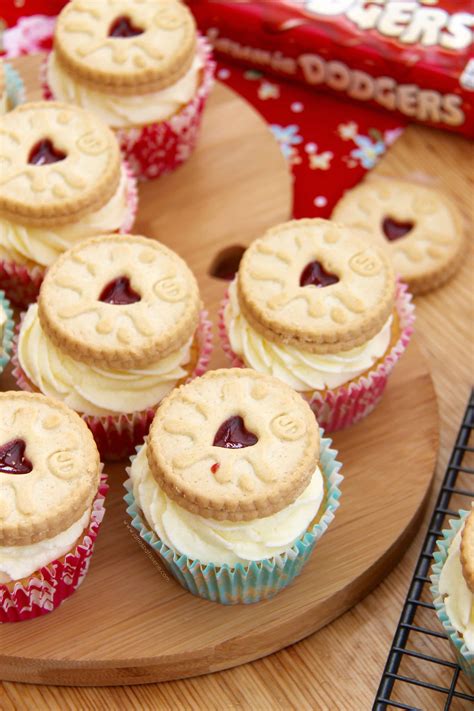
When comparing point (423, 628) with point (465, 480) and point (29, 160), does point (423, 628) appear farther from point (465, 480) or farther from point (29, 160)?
point (29, 160)

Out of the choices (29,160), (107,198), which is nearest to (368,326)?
(107,198)

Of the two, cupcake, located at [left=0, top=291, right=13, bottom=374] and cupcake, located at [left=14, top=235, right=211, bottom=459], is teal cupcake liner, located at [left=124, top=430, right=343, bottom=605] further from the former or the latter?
cupcake, located at [left=0, top=291, right=13, bottom=374]

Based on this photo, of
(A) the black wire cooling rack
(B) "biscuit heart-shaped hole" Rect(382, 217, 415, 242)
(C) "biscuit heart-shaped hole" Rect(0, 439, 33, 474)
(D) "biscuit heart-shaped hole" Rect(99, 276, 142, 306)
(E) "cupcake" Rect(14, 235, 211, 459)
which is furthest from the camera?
(B) "biscuit heart-shaped hole" Rect(382, 217, 415, 242)

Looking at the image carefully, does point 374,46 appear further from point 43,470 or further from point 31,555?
point 31,555

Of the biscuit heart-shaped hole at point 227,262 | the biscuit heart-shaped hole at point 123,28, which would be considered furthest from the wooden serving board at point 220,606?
the biscuit heart-shaped hole at point 123,28

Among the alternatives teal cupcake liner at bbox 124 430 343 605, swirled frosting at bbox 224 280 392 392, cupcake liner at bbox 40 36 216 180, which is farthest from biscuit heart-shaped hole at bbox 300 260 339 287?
cupcake liner at bbox 40 36 216 180

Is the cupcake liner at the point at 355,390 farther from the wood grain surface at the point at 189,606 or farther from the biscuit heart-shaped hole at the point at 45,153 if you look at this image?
the biscuit heart-shaped hole at the point at 45,153

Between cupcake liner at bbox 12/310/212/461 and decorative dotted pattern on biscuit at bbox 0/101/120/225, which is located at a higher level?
decorative dotted pattern on biscuit at bbox 0/101/120/225
